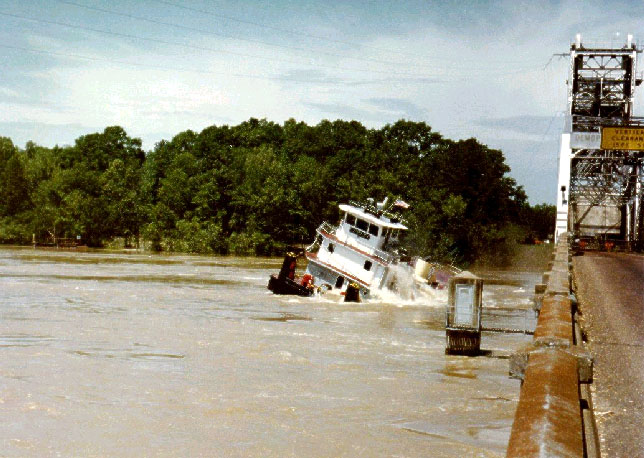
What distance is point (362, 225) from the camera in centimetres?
4222

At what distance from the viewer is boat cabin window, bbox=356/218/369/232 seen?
138ft

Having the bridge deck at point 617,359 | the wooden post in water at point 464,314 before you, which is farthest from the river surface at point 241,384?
the bridge deck at point 617,359

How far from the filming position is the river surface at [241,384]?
12.5 metres

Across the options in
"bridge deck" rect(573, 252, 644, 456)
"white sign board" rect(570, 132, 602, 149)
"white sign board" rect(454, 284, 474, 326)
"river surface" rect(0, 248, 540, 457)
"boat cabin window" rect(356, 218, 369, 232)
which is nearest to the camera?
"bridge deck" rect(573, 252, 644, 456)

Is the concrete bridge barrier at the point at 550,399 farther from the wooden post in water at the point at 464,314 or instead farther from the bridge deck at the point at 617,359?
the wooden post in water at the point at 464,314

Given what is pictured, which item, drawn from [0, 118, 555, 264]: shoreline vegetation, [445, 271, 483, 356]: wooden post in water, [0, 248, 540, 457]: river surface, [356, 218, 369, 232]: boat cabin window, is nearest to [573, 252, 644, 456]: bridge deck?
[0, 248, 540, 457]: river surface

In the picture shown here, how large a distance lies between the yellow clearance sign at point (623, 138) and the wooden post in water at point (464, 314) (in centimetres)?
4457

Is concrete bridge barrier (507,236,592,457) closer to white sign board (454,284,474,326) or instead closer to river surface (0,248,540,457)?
river surface (0,248,540,457)

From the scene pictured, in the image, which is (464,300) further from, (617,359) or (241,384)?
(617,359)

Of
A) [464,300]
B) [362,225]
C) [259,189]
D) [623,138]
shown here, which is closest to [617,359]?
[464,300]

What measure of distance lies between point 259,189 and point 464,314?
Result: 76.3 metres

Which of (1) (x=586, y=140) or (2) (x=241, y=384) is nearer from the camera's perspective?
(2) (x=241, y=384)

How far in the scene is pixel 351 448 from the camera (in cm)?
1215

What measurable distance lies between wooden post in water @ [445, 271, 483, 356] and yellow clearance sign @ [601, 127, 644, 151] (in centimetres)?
4457
